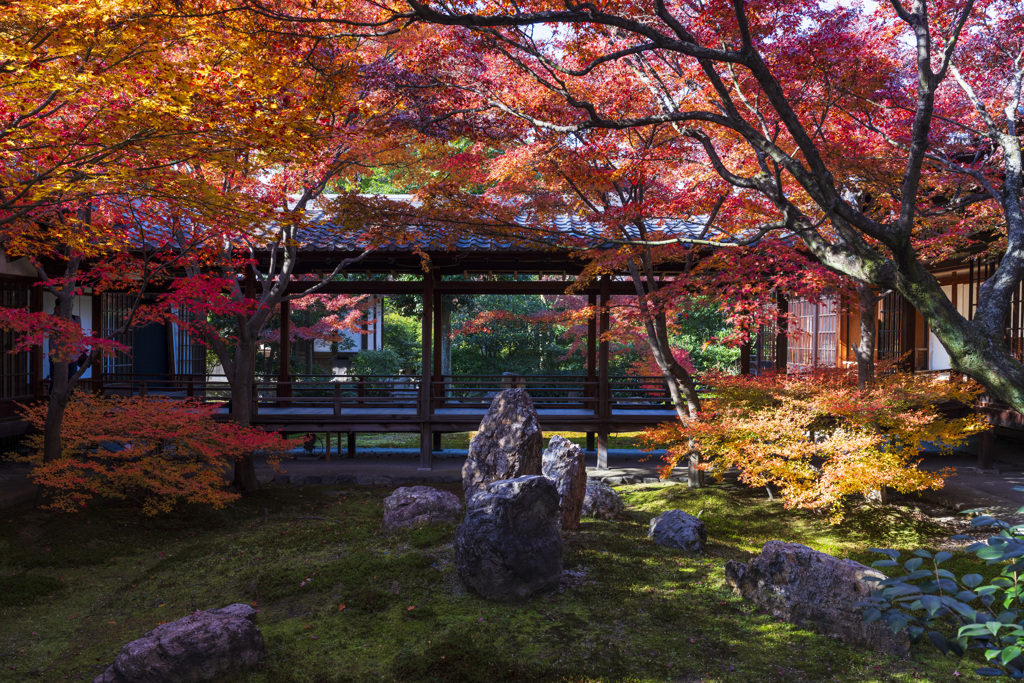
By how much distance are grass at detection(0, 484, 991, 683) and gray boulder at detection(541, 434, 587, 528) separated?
26 cm

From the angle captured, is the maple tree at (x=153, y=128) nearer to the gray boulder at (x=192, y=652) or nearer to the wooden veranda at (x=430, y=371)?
the wooden veranda at (x=430, y=371)

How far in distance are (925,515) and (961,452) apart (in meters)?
4.77

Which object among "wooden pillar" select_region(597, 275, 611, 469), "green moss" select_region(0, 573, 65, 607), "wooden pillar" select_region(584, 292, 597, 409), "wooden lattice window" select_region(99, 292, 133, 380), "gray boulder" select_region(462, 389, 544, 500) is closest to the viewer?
"green moss" select_region(0, 573, 65, 607)

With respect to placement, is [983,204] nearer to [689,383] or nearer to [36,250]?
[689,383]

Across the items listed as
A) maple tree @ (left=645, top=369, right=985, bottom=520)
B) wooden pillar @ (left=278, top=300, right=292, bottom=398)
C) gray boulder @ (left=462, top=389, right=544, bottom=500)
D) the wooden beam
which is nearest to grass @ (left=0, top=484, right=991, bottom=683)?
maple tree @ (left=645, top=369, right=985, bottom=520)

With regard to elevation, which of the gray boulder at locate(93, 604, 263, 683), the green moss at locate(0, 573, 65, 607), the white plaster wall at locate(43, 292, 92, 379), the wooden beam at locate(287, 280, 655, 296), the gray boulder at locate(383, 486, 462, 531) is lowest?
the green moss at locate(0, 573, 65, 607)

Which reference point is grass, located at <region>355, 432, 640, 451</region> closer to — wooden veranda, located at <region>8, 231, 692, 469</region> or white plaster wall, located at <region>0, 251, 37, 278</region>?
wooden veranda, located at <region>8, 231, 692, 469</region>

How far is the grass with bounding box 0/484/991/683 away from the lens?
4738mm

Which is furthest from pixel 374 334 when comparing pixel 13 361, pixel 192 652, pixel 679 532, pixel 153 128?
pixel 192 652

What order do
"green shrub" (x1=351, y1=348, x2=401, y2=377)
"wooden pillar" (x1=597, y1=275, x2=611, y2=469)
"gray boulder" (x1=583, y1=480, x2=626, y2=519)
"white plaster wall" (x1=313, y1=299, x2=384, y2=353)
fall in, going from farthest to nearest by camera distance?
1. "white plaster wall" (x1=313, y1=299, x2=384, y2=353)
2. "green shrub" (x1=351, y1=348, x2=401, y2=377)
3. "wooden pillar" (x1=597, y1=275, x2=611, y2=469)
4. "gray boulder" (x1=583, y1=480, x2=626, y2=519)

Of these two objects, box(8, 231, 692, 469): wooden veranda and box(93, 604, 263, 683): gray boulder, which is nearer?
box(93, 604, 263, 683): gray boulder

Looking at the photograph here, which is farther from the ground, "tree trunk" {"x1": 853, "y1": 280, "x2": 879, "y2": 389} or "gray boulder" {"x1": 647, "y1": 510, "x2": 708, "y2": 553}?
"tree trunk" {"x1": 853, "y1": 280, "x2": 879, "y2": 389}

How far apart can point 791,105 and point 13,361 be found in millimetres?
12058

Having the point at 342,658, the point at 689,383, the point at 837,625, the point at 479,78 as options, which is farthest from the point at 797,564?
the point at 479,78
